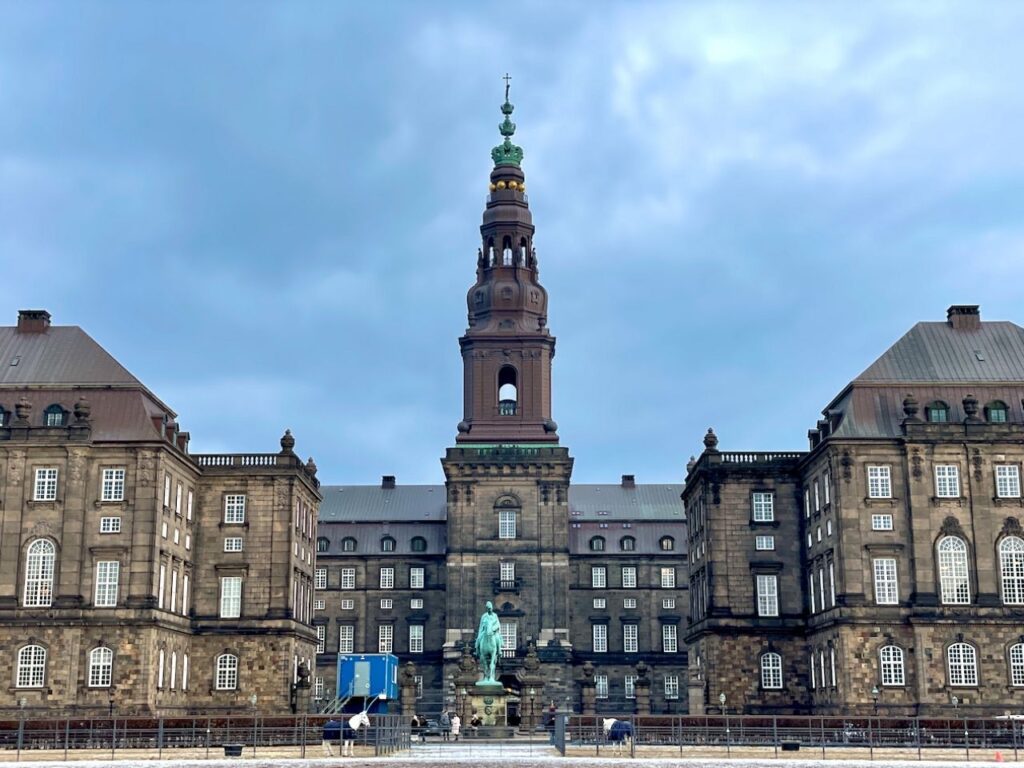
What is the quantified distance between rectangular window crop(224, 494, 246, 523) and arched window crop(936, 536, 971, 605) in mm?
41717

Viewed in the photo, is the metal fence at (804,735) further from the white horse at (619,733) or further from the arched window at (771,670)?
the arched window at (771,670)

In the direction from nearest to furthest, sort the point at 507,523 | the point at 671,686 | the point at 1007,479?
the point at 1007,479 < the point at 507,523 < the point at 671,686

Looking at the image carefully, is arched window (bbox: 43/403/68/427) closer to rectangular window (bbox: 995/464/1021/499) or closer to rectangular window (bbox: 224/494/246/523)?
rectangular window (bbox: 224/494/246/523)

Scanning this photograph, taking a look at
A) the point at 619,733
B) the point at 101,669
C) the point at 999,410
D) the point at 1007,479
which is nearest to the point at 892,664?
the point at 1007,479

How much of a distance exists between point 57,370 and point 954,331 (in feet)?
177

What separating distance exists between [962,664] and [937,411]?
47.4 ft

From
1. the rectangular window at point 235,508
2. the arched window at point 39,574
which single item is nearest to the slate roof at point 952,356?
the rectangular window at point 235,508

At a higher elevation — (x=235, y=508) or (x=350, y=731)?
(x=235, y=508)

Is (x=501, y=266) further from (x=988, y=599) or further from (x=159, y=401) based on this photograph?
(x=988, y=599)

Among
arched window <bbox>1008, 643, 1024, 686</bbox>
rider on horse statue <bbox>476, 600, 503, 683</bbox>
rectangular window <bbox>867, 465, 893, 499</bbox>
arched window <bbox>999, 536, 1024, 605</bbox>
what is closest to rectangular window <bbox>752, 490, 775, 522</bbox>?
rectangular window <bbox>867, 465, 893, 499</bbox>

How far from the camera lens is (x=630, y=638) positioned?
131 metres

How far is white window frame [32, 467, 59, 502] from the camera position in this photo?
8056 cm

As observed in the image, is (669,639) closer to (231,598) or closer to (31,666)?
(231,598)

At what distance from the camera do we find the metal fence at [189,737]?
55875 millimetres
